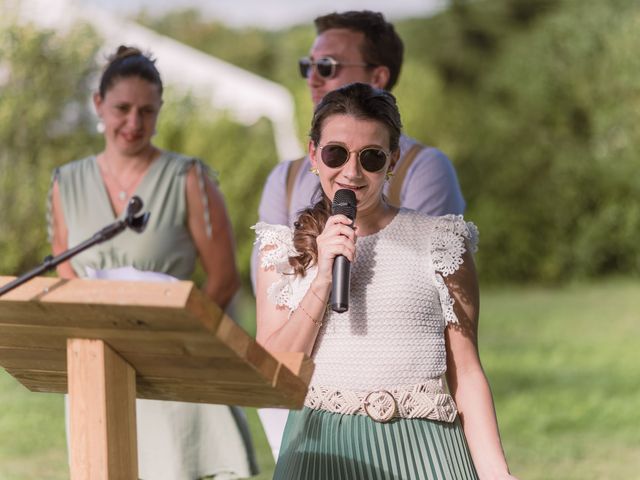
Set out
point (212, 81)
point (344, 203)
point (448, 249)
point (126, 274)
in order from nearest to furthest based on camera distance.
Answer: point (344, 203)
point (448, 249)
point (126, 274)
point (212, 81)

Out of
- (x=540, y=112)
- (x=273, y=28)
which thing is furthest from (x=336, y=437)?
(x=273, y=28)

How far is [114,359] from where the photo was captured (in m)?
2.75

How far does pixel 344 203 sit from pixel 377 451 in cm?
64

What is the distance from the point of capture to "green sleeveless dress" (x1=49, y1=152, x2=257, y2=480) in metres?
4.88

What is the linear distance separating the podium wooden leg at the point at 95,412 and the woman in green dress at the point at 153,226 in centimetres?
214

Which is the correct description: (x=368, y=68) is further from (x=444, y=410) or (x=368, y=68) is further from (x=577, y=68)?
(x=577, y=68)

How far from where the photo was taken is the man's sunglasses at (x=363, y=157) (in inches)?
132

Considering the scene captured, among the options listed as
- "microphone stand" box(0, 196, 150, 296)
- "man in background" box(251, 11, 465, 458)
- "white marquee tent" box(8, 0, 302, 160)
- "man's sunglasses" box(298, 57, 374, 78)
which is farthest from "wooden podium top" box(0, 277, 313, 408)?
"white marquee tent" box(8, 0, 302, 160)

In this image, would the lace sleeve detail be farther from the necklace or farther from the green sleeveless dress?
the necklace

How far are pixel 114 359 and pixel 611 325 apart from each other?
53.8 feet

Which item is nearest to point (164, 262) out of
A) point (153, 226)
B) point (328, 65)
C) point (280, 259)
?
point (153, 226)

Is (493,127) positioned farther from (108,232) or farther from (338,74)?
(108,232)

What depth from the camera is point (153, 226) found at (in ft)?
16.6

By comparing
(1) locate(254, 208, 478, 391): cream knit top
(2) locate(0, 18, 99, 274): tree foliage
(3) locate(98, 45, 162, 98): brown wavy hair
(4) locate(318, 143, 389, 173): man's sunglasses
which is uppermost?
(2) locate(0, 18, 99, 274): tree foliage
